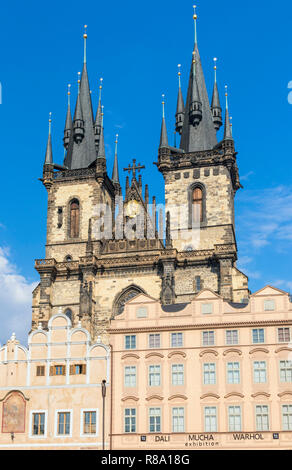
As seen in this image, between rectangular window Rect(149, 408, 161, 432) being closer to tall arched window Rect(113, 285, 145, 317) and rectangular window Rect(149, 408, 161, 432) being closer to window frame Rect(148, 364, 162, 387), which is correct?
window frame Rect(148, 364, 162, 387)

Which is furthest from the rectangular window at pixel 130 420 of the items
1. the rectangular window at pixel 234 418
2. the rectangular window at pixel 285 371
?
the rectangular window at pixel 285 371

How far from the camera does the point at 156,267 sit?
222 ft

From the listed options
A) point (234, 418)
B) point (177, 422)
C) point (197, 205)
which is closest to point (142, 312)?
point (177, 422)

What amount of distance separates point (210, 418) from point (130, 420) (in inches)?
170

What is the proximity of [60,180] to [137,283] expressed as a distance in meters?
14.2

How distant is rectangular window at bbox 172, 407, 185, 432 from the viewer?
4206 cm

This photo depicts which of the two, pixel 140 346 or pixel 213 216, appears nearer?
pixel 140 346

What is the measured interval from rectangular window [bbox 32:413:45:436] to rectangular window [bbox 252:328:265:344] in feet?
40.4

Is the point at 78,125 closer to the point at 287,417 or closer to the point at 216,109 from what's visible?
the point at 216,109

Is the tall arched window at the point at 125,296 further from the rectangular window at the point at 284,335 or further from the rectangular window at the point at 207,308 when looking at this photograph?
the rectangular window at the point at 284,335

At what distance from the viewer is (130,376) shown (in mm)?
43438

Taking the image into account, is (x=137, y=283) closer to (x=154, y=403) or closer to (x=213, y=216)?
(x=213, y=216)
